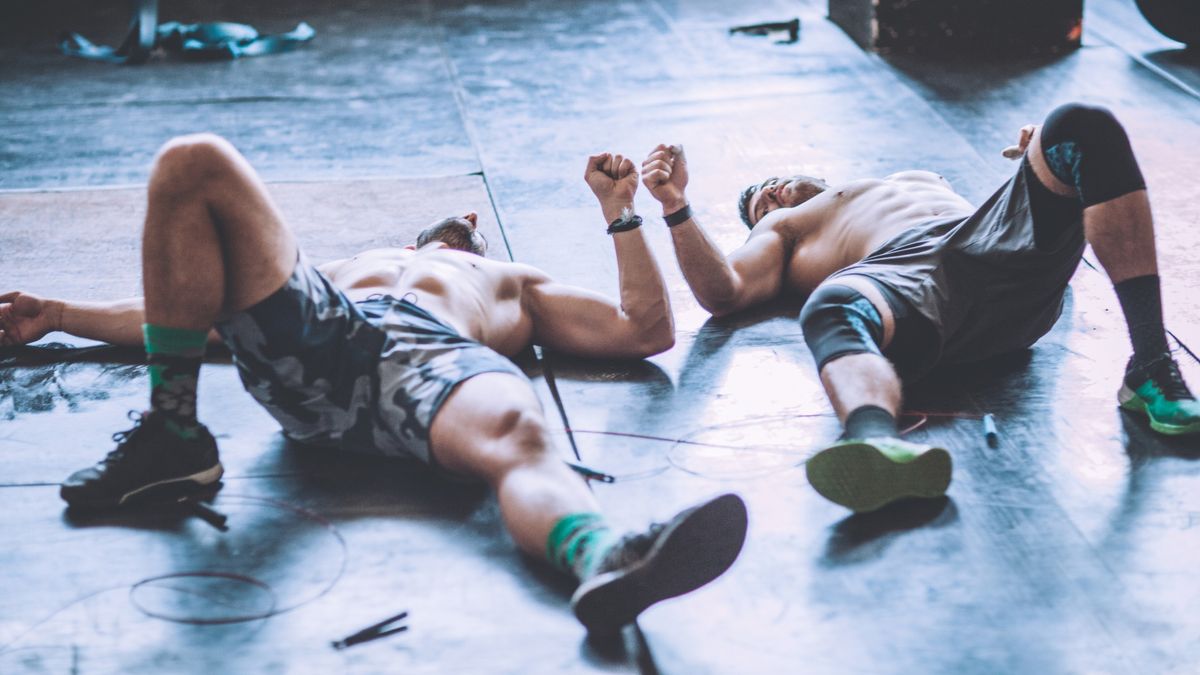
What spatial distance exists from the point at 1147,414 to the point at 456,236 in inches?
63.5

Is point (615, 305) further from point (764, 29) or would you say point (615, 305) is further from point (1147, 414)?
point (764, 29)

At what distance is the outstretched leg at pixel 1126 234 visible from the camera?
276cm

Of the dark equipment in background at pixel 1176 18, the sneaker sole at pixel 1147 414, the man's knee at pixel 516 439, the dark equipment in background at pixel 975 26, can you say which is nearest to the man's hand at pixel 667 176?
the man's knee at pixel 516 439

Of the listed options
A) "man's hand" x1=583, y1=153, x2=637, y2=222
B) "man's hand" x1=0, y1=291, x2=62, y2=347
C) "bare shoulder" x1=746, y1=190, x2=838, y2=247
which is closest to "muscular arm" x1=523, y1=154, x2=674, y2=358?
"man's hand" x1=583, y1=153, x2=637, y2=222

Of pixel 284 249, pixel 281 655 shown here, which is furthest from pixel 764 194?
pixel 281 655

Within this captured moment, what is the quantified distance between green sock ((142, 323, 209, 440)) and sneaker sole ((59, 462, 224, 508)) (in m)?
0.08

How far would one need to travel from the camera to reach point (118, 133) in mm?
5070

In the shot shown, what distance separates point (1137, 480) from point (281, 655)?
1.62 meters

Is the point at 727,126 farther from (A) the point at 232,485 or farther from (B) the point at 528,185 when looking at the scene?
(A) the point at 232,485

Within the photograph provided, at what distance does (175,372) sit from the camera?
8.20ft

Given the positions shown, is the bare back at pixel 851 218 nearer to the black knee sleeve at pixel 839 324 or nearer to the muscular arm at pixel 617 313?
the black knee sleeve at pixel 839 324

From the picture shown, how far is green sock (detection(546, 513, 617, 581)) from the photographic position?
2154 mm

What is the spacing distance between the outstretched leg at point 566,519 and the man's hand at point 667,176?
82cm

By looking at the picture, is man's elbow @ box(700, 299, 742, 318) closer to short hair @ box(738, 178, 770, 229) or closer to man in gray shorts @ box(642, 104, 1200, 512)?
man in gray shorts @ box(642, 104, 1200, 512)
